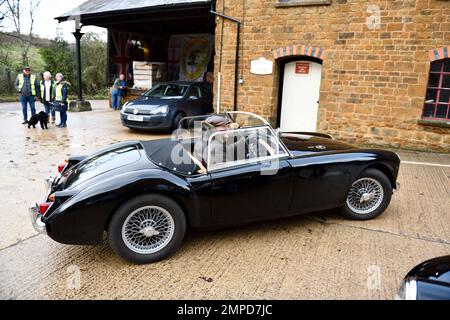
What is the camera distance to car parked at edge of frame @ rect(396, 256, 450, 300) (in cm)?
233

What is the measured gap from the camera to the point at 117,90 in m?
16.8

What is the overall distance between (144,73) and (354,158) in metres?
14.0

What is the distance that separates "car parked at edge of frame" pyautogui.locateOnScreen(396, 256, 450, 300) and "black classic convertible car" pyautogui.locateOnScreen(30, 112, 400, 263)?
1.71 meters

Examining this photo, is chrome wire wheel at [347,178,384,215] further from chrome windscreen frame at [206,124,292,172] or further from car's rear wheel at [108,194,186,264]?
car's rear wheel at [108,194,186,264]

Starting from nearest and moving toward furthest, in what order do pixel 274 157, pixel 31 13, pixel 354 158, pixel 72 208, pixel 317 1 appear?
pixel 72 208, pixel 274 157, pixel 354 158, pixel 317 1, pixel 31 13

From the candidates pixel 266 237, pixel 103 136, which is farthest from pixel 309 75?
pixel 266 237

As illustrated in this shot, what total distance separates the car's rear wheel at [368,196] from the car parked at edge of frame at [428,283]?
6.45 ft

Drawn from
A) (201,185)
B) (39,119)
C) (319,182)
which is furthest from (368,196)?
(39,119)

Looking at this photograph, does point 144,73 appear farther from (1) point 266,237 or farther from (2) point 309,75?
(1) point 266,237

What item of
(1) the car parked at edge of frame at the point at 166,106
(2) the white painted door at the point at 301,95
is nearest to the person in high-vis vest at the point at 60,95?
(1) the car parked at edge of frame at the point at 166,106

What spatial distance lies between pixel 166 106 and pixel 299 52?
394 cm

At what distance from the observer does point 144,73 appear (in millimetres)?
17078

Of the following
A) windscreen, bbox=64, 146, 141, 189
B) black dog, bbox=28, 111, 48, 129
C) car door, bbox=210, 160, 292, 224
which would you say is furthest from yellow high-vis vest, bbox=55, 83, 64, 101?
car door, bbox=210, 160, 292, 224

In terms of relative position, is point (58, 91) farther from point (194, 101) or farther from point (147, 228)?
point (147, 228)
